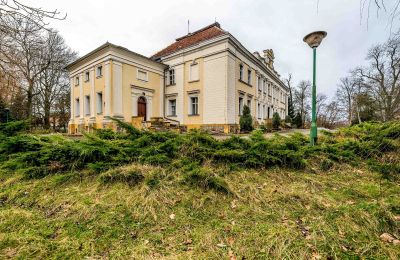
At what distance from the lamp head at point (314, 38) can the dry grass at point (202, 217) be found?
3.57m

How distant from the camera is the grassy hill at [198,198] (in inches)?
89.4

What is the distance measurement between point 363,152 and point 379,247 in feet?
10.5

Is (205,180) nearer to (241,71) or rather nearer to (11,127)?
(11,127)

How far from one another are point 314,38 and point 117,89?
1672cm

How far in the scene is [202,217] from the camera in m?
2.91

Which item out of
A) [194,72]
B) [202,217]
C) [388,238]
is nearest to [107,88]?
[194,72]

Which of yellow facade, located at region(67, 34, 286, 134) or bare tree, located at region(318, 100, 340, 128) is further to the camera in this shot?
bare tree, located at region(318, 100, 340, 128)

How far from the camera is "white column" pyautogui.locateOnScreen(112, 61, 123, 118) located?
60.7 feet

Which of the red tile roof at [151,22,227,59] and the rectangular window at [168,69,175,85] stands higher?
the red tile roof at [151,22,227,59]

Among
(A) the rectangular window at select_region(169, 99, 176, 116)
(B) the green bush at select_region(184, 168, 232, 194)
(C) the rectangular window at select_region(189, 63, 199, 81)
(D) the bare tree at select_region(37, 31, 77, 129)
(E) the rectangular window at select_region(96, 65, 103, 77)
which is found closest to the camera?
(B) the green bush at select_region(184, 168, 232, 194)

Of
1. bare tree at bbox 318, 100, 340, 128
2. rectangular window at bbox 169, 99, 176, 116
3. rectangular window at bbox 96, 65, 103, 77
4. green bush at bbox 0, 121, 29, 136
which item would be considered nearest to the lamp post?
green bush at bbox 0, 121, 29, 136

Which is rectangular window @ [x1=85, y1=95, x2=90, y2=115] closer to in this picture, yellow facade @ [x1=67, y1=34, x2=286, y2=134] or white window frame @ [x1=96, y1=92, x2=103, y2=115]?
yellow facade @ [x1=67, y1=34, x2=286, y2=134]

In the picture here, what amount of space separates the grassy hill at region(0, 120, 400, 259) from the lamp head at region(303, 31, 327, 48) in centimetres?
260

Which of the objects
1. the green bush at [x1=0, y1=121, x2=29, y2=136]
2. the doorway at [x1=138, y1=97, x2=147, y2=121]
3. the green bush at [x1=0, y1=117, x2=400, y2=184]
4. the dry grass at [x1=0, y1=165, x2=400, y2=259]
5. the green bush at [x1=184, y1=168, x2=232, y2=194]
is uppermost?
the doorway at [x1=138, y1=97, x2=147, y2=121]
